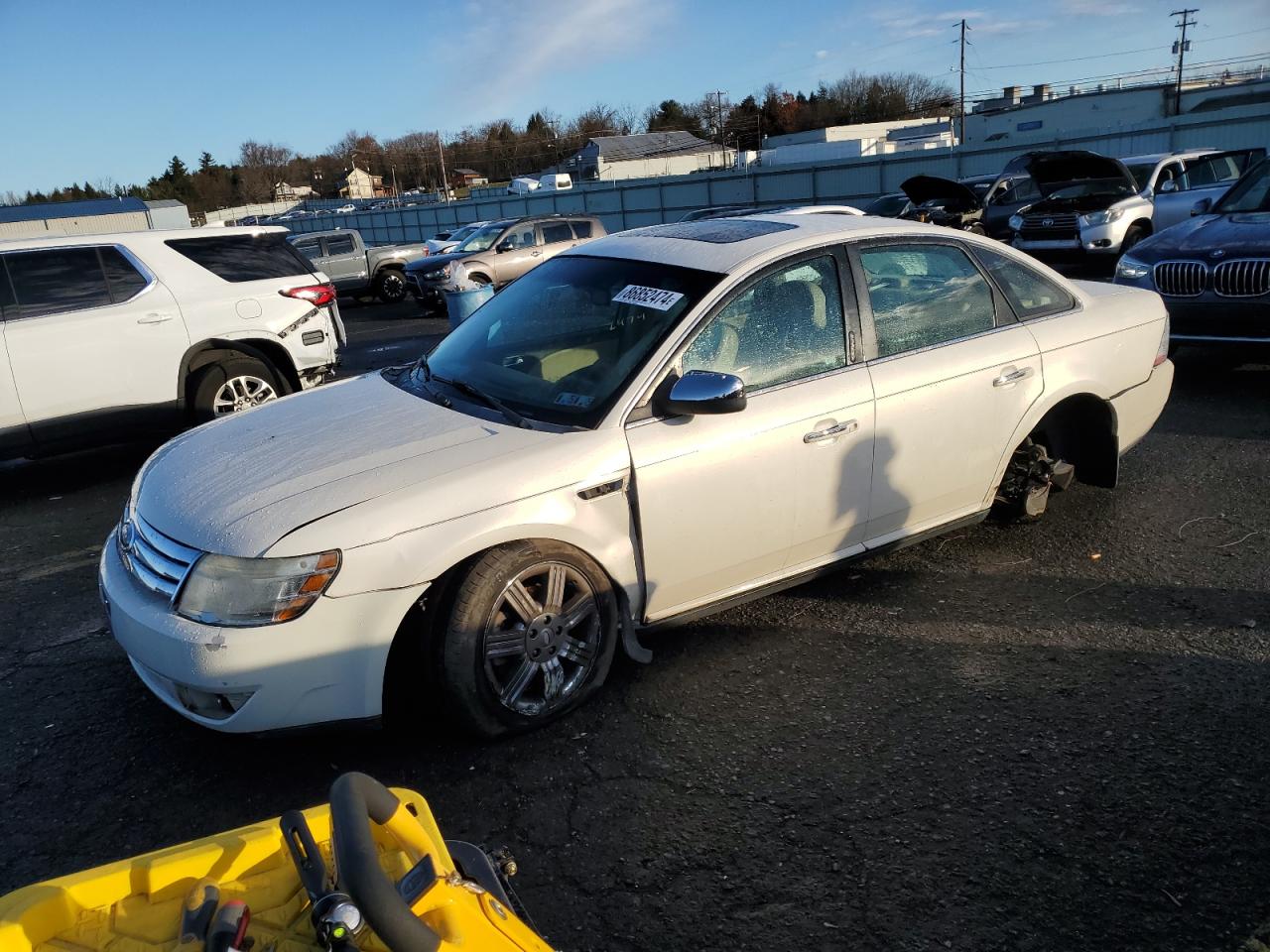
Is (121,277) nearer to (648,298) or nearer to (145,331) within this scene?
(145,331)

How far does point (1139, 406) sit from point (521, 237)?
14616 mm

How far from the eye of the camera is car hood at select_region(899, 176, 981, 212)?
16.2m

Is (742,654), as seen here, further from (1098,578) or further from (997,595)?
(1098,578)

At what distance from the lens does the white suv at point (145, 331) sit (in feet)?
21.5

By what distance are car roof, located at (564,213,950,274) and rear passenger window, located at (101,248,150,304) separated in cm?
418

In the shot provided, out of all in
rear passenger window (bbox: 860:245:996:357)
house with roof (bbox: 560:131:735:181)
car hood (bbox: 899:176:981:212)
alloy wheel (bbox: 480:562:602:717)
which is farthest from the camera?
house with roof (bbox: 560:131:735:181)

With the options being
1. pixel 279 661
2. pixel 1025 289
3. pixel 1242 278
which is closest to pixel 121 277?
pixel 279 661

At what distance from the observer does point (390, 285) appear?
2169 centimetres

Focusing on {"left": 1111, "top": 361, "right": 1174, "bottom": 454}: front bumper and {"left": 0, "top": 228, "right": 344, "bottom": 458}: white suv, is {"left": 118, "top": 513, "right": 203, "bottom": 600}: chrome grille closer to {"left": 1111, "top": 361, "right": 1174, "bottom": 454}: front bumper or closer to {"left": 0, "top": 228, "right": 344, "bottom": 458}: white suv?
{"left": 0, "top": 228, "right": 344, "bottom": 458}: white suv

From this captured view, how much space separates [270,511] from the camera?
9.93 feet

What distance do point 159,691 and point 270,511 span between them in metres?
0.76

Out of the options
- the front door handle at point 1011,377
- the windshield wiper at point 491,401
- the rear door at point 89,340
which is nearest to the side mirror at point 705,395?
the windshield wiper at point 491,401

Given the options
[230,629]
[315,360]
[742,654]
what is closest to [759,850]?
[742,654]

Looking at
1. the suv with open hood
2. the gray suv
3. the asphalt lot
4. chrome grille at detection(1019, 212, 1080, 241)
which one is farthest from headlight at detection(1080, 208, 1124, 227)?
the asphalt lot
